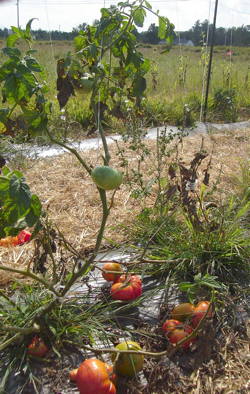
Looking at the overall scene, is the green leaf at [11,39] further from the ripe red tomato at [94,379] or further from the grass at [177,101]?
the grass at [177,101]

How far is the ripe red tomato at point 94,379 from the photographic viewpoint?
1.10m

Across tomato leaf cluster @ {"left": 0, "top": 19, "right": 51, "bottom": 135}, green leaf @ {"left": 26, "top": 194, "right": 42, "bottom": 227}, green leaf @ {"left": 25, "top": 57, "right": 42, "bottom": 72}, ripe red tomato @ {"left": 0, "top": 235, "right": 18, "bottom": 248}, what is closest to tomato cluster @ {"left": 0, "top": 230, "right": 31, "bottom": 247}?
ripe red tomato @ {"left": 0, "top": 235, "right": 18, "bottom": 248}

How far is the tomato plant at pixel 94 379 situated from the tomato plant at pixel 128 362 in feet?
0.34

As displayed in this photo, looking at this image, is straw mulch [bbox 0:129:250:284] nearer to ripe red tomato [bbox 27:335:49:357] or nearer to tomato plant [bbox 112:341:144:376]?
ripe red tomato [bbox 27:335:49:357]

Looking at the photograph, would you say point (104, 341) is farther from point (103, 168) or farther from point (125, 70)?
point (125, 70)

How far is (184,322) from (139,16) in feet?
3.59

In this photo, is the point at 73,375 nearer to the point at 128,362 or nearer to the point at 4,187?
the point at 128,362

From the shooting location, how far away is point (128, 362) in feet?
4.05

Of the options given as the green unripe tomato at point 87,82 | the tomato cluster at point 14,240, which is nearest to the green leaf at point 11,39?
the green unripe tomato at point 87,82

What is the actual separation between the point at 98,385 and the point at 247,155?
10.4 ft

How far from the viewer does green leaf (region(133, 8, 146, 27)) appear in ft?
4.14

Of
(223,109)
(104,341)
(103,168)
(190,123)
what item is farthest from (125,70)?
(223,109)

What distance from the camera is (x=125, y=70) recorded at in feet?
4.68

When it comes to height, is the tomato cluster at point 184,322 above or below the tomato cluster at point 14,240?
above
